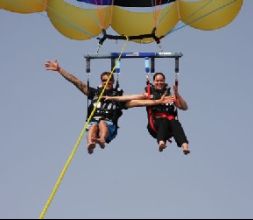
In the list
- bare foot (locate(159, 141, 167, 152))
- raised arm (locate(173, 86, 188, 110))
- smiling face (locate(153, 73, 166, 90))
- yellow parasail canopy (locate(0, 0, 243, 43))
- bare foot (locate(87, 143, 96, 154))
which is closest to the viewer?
bare foot (locate(87, 143, 96, 154))

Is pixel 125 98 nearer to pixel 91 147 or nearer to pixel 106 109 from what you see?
pixel 106 109

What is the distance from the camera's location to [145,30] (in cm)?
1178

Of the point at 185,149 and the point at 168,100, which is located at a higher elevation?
the point at 168,100

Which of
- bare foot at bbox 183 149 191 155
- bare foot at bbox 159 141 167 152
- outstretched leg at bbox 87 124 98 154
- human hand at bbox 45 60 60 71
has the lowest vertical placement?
bare foot at bbox 183 149 191 155

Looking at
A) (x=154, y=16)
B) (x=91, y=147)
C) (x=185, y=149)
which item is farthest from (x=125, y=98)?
(x=154, y=16)

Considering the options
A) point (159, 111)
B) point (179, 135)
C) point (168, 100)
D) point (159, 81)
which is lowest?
point (179, 135)

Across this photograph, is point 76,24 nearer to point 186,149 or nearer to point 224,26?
point 224,26

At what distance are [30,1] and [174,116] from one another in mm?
3276

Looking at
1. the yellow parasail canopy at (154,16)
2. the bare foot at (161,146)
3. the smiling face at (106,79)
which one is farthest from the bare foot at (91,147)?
the yellow parasail canopy at (154,16)

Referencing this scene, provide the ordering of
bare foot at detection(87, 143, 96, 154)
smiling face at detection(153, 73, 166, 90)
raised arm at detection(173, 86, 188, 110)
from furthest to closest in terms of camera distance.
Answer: smiling face at detection(153, 73, 166, 90)
raised arm at detection(173, 86, 188, 110)
bare foot at detection(87, 143, 96, 154)

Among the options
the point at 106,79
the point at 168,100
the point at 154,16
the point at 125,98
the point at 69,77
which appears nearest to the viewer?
the point at 168,100

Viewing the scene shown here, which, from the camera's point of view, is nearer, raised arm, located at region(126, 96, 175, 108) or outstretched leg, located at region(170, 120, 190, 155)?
outstretched leg, located at region(170, 120, 190, 155)

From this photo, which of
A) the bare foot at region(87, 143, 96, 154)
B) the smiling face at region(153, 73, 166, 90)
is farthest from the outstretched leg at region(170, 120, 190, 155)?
the bare foot at region(87, 143, 96, 154)

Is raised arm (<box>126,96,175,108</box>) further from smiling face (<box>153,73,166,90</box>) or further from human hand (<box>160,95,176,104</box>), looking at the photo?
smiling face (<box>153,73,166,90</box>)
